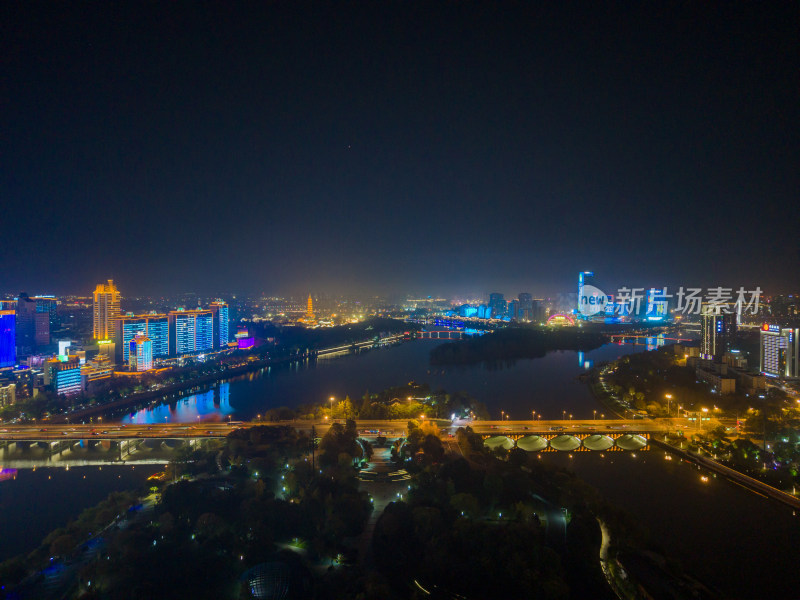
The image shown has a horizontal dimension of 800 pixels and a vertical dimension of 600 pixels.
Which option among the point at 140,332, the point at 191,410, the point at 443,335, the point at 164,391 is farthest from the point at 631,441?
the point at 443,335

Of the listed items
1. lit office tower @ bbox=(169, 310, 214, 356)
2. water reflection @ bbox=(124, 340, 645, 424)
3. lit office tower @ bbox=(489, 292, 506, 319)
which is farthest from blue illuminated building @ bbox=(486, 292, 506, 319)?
lit office tower @ bbox=(169, 310, 214, 356)

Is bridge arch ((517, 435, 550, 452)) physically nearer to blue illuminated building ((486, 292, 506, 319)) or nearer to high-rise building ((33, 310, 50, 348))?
high-rise building ((33, 310, 50, 348))

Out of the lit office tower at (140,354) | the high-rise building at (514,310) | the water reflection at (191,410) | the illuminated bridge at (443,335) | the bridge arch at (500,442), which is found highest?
the high-rise building at (514,310)

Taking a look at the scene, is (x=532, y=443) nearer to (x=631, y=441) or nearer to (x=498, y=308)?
(x=631, y=441)

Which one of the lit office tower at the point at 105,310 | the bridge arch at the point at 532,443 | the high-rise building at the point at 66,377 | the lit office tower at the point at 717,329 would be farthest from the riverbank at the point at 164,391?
the lit office tower at the point at 717,329

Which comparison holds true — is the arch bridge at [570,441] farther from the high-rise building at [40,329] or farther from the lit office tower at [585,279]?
the lit office tower at [585,279]
